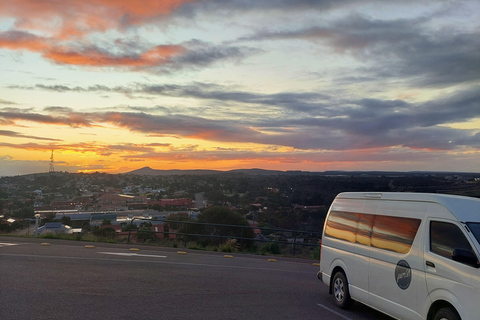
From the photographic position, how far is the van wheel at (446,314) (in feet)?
19.6

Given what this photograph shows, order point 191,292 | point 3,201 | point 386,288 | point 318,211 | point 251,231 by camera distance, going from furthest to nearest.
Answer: point 3,201, point 318,211, point 251,231, point 191,292, point 386,288

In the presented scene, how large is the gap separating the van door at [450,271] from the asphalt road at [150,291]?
236cm

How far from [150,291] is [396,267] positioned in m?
5.25

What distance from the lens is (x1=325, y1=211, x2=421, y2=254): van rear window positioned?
7.31 meters

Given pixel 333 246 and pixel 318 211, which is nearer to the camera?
pixel 333 246

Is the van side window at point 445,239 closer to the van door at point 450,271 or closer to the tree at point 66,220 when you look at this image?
the van door at point 450,271

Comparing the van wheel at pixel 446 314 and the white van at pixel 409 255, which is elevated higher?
the white van at pixel 409 255

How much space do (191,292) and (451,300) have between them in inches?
217

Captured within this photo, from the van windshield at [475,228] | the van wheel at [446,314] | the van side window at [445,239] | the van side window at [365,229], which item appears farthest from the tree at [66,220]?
the van windshield at [475,228]

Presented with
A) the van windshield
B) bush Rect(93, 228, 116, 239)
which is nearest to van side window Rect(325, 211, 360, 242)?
the van windshield

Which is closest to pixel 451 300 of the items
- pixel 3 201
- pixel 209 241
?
pixel 209 241

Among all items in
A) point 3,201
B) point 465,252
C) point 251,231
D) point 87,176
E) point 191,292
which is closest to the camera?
point 465,252

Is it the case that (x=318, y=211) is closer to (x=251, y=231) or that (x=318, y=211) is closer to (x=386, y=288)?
(x=251, y=231)

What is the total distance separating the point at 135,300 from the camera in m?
8.62
